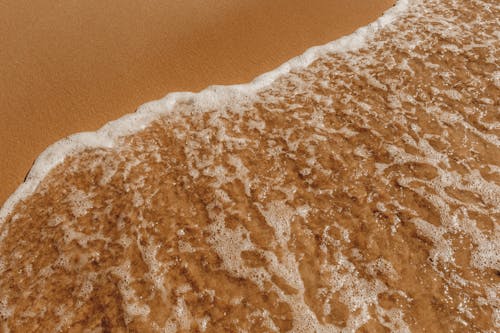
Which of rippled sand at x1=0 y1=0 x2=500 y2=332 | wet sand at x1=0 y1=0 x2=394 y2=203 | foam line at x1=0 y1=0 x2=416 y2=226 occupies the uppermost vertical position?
wet sand at x1=0 y1=0 x2=394 y2=203

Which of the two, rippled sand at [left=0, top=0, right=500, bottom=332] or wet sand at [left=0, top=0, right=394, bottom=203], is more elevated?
wet sand at [left=0, top=0, right=394, bottom=203]

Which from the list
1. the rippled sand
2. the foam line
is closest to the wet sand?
the foam line

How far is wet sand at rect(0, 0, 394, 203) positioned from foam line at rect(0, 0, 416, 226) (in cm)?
7

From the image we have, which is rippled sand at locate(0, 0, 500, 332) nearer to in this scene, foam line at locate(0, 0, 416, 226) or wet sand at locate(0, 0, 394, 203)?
foam line at locate(0, 0, 416, 226)

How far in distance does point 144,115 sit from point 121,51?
0.82 m

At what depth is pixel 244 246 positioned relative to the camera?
242cm

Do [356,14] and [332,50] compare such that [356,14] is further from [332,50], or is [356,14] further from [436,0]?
[436,0]

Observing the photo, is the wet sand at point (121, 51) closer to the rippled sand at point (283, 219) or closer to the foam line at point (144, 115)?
the foam line at point (144, 115)

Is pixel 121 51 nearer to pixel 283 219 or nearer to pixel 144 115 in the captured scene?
pixel 144 115

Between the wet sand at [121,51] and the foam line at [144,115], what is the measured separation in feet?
0.23

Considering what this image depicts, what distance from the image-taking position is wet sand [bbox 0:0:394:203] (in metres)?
3.01

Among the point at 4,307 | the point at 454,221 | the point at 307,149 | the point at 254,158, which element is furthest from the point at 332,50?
the point at 4,307

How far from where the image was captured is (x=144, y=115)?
3127 millimetres

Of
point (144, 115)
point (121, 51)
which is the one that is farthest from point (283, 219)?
point (121, 51)
